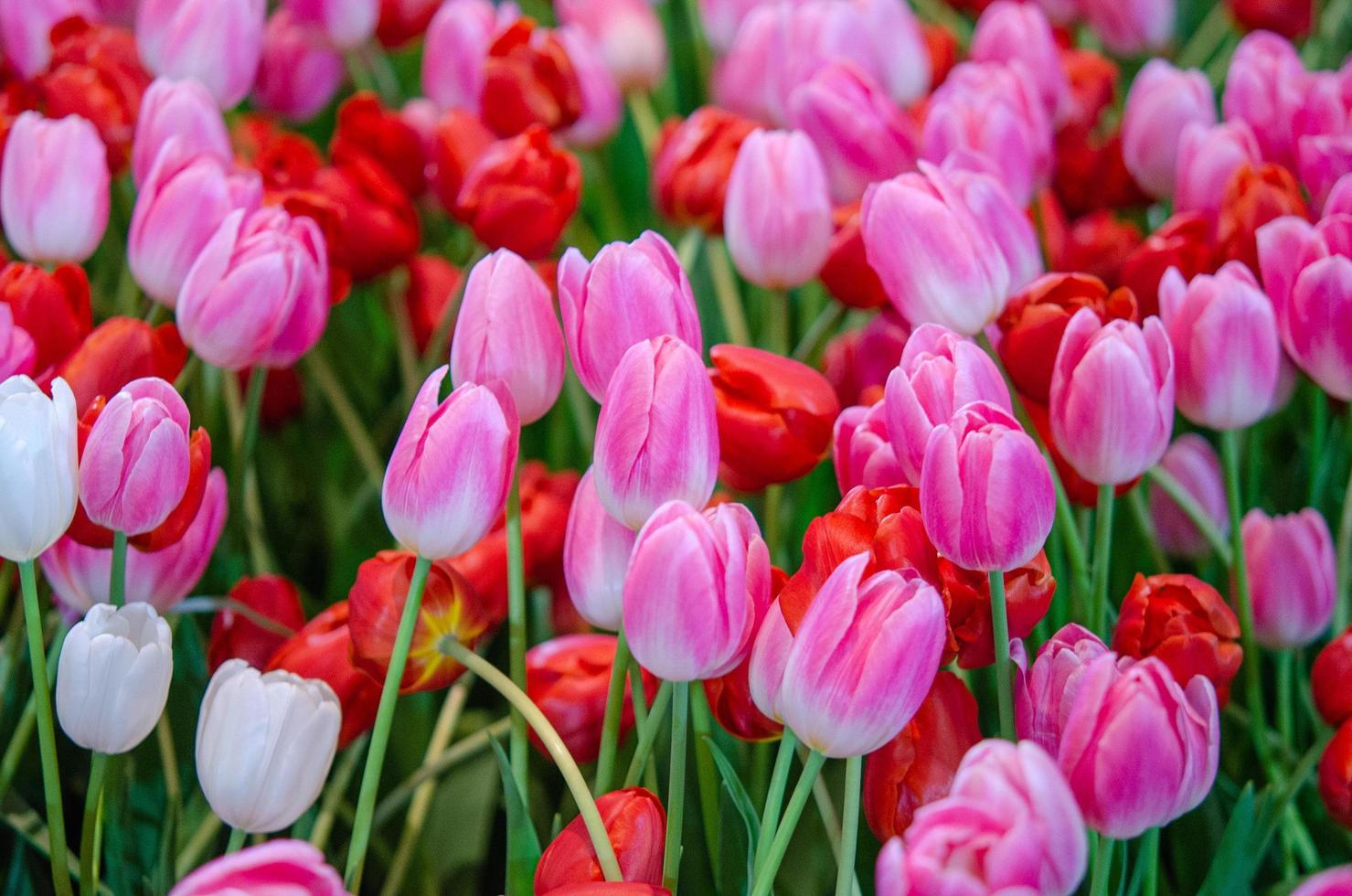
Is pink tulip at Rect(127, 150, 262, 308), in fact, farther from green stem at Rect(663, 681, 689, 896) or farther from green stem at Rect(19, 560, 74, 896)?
green stem at Rect(663, 681, 689, 896)

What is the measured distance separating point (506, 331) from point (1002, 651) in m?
0.19

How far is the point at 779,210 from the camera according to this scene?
0.56m

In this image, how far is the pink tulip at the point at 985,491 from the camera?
0.36m

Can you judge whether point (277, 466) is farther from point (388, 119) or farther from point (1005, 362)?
point (1005, 362)

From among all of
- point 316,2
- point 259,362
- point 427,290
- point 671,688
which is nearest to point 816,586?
point 671,688

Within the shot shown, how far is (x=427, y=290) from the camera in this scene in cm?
72

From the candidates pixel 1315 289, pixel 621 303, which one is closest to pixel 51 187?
pixel 621 303

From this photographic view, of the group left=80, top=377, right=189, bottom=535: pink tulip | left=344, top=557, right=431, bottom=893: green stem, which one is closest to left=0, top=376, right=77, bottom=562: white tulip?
left=80, top=377, right=189, bottom=535: pink tulip

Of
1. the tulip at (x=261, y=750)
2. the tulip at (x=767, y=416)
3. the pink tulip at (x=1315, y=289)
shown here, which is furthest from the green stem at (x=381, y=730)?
the pink tulip at (x=1315, y=289)

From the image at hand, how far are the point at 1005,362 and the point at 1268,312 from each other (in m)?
0.10

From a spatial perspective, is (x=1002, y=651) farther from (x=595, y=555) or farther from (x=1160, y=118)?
(x=1160, y=118)

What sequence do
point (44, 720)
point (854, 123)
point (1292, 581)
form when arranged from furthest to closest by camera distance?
point (854, 123), point (1292, 581), point (44, 720)

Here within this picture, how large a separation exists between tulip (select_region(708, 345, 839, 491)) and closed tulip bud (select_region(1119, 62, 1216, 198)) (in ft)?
1.04

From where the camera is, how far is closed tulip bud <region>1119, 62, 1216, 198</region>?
67 cm
